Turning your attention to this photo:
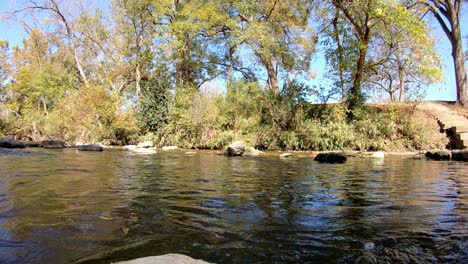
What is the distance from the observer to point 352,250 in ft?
9.65

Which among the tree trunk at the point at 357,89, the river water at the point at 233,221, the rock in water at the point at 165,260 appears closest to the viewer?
the rock in water at the point at 165,260

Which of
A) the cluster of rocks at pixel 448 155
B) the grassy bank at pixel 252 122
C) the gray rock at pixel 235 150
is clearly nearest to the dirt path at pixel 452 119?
the grassy bank at pixel 252 122

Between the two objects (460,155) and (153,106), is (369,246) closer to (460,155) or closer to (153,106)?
(460,155)

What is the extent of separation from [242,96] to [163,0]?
35.5ft

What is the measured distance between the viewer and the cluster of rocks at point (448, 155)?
12.3 meters

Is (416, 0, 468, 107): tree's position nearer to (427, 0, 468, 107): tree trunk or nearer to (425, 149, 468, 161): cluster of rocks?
(427, 0, 468, 107): tree trunk

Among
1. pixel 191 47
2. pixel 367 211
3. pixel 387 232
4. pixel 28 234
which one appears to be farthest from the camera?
pixel 191 47

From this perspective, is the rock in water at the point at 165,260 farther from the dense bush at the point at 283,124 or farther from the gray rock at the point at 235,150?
the dense bush at the point at 283,124

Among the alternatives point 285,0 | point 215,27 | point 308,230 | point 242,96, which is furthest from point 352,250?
point 215,27

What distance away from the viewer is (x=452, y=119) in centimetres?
1783

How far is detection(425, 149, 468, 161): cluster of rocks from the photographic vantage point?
12.3 m

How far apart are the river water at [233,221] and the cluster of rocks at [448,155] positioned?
657 cm

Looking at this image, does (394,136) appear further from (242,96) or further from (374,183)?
(374,183)

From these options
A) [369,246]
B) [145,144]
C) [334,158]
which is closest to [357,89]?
[334,158]
